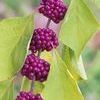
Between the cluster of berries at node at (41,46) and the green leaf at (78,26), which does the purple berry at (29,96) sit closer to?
the cluster of berries at node at (41,46)

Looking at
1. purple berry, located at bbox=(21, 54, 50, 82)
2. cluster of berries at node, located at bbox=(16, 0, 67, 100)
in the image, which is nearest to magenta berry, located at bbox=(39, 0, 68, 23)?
cluster of berries at node, located at bbox=(16, 0, 67, 100)

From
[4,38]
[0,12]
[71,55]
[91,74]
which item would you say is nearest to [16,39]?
[4,38]

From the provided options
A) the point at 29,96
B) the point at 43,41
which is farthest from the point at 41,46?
the point at 29,96

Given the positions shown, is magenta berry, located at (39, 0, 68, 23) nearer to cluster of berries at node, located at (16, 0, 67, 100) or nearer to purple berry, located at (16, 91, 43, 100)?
cluster of berries at node, located at (16, 0, 67, 100)

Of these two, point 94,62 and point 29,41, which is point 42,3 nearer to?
point 29,41

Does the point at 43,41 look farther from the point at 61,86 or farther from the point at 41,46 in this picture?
the point at 61,86

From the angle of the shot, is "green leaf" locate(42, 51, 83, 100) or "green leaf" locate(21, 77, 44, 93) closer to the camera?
"green leaf" locate(42, 51, 83, 100)
